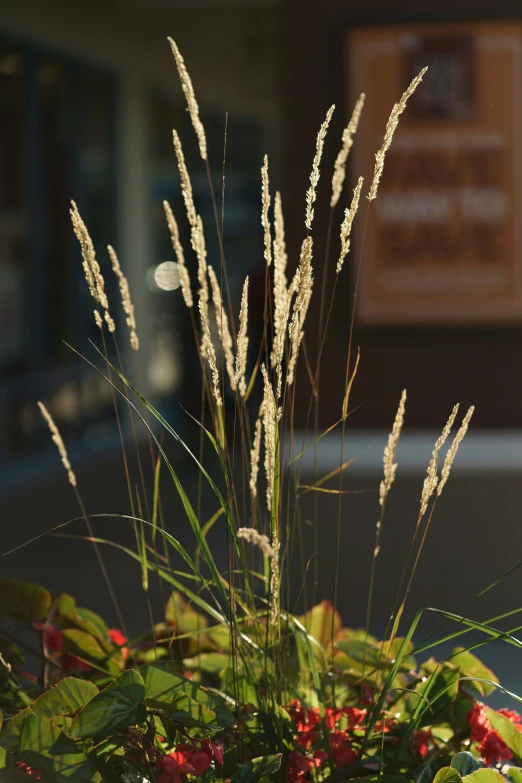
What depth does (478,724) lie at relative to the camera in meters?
1.56

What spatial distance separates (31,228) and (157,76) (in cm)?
264

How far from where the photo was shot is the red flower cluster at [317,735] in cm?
148

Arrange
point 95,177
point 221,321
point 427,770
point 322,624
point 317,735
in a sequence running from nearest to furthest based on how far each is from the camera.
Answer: point 427,770 → point 317,735 → point 221,321 → point 322,624 → point 95,177

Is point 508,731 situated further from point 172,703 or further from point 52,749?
point 52,749

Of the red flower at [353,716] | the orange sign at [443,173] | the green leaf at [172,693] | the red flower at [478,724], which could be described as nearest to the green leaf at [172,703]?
the green leaf at [172,693]

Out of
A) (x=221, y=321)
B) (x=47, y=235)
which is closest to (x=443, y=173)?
(x=221, y=321)

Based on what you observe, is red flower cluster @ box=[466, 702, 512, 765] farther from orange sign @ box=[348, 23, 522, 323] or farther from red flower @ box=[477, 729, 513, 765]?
orange sign @ box=[348, 23, 522, 323]

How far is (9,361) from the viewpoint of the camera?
742cm

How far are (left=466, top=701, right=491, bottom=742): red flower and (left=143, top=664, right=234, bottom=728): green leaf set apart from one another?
325 millimetres

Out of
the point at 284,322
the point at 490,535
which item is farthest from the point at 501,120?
the point at 284,322

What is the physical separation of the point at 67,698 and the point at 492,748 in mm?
540

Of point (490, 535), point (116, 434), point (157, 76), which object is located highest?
point (157, 76)

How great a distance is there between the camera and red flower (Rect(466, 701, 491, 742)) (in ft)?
5.10

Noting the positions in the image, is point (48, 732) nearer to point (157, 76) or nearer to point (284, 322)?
point (284, 322)
